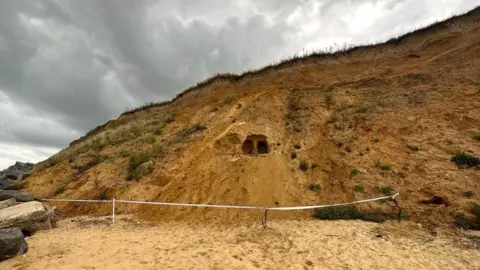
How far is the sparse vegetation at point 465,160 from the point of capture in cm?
923

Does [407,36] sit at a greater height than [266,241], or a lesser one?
greater

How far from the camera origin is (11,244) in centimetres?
727

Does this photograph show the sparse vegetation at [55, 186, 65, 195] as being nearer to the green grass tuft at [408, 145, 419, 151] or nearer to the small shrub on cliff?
the small shrub on cliff

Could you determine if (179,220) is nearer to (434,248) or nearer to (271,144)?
(271,144)

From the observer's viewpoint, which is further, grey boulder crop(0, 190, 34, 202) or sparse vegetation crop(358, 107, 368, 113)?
sparse vegetation crop(358, 107, 368, 113)

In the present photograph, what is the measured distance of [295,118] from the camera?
14023 mm

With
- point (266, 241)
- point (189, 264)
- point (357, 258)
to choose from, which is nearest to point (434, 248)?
point (357, 258)

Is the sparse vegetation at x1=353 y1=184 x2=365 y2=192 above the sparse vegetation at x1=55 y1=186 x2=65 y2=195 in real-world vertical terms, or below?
below

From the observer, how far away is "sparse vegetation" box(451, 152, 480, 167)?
9.23 metres

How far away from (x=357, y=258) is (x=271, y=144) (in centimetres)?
691

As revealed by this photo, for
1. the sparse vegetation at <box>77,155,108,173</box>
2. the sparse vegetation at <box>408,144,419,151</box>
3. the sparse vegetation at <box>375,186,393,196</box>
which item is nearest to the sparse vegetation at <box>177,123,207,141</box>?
the sparse vegetation at <box>77,155,108,173</box>

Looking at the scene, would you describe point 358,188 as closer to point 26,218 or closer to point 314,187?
point 314,187

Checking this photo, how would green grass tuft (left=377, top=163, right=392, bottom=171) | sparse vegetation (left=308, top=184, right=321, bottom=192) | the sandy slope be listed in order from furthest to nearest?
sparse vegetation (left=308, top=184, right=321, bottom=192), green grass tuft (left=377, top=163, right=392, bottom=171), the sandy slope

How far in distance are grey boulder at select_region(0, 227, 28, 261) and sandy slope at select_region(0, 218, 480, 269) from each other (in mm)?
198
